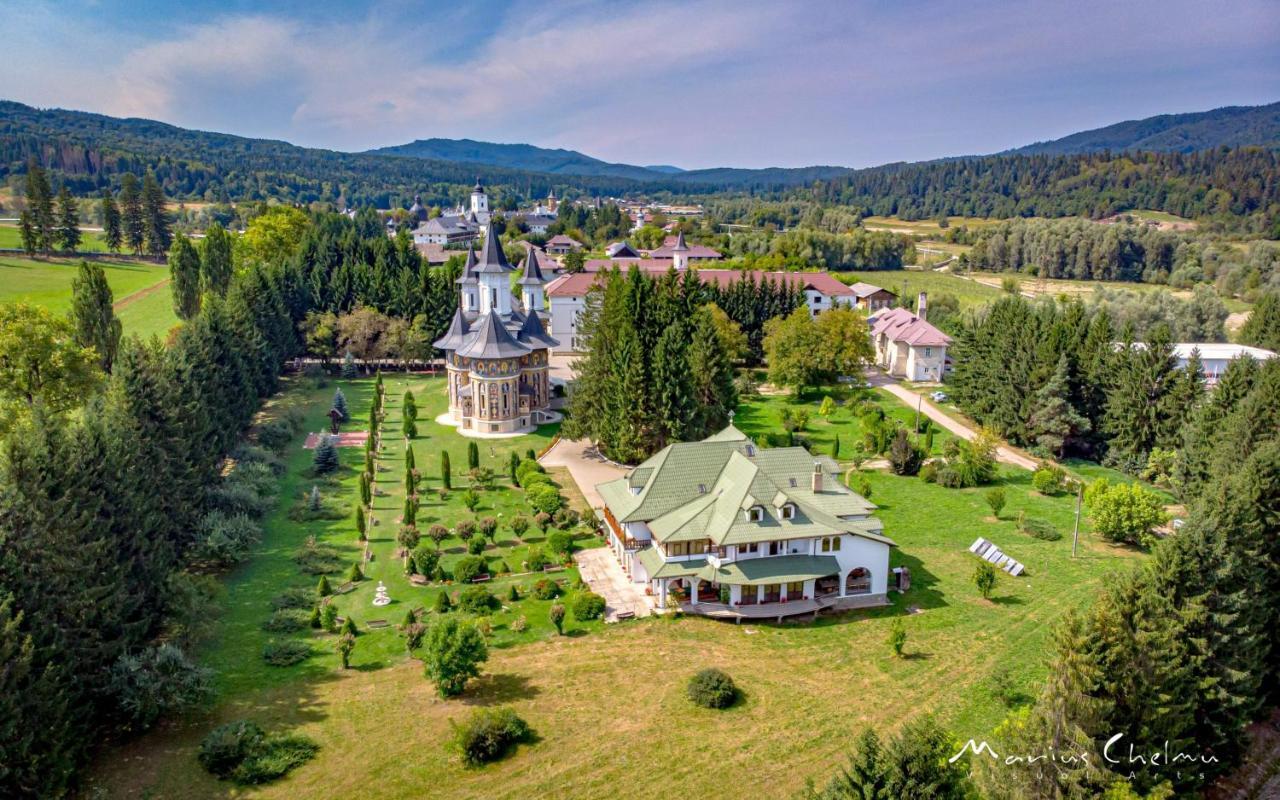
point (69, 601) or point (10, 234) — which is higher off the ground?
point (10, 234)

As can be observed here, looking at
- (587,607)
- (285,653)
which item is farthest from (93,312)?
(587,607)

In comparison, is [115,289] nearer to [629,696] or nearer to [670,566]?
[670,566]

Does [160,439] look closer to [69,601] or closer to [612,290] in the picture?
[69,601]

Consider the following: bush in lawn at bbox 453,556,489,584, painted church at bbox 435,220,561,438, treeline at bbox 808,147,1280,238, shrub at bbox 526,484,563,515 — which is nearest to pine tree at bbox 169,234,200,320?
painted church at bbox 435,220,561,438

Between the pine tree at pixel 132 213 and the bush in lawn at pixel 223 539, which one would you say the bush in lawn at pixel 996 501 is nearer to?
the bush in lawn at pixel 223 539

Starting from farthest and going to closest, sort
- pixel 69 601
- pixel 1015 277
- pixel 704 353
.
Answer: pixel 1015 277
pixel 704 353
pixel 69 601

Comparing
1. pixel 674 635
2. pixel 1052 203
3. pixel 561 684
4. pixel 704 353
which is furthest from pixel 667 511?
pixel 1052 203

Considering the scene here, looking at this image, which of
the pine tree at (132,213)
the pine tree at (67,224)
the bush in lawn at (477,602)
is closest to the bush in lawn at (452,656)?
the bush in lawn at (477,602)
